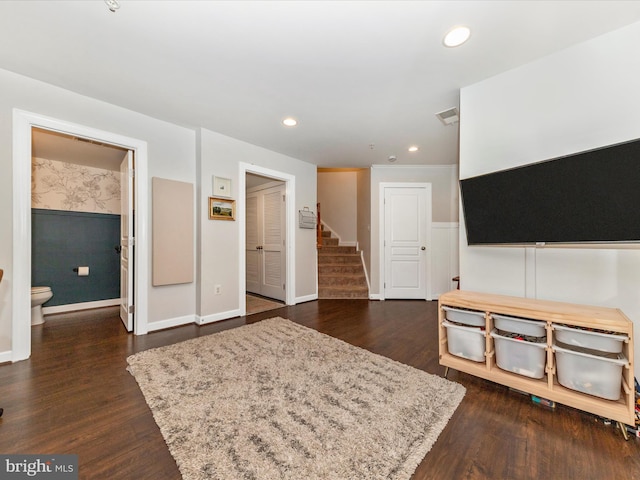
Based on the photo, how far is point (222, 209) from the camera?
339 centimetres

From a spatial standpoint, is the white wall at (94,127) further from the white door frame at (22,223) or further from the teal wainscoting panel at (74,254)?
the teal wainscoting panel at (74,254)

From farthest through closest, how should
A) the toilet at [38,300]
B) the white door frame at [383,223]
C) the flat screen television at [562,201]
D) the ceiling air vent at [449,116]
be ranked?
the white door frame at [383,223]
the toilet at [38,300]
the ceiling air vent at [449,116]
the flat screen television at [562,201]

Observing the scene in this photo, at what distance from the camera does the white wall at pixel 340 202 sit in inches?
254

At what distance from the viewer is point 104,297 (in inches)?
162

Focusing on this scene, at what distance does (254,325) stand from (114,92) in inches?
108

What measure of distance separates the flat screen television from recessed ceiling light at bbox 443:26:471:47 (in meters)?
0.91

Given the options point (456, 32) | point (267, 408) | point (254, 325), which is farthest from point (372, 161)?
point (267, 408)

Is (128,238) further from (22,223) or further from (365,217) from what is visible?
(365,217)

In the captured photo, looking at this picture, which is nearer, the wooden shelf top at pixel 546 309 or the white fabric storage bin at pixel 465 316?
the wooden shelf top at pixel 546 309

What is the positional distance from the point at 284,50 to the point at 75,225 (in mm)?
4196

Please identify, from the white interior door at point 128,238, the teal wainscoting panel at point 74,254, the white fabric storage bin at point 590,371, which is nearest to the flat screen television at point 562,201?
the white fabric storage bin at point 590,371

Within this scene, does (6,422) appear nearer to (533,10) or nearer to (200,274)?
(200,274)

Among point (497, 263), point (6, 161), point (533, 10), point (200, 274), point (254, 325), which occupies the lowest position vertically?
point (254, 325)

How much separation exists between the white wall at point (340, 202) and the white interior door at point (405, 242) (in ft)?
5.46
